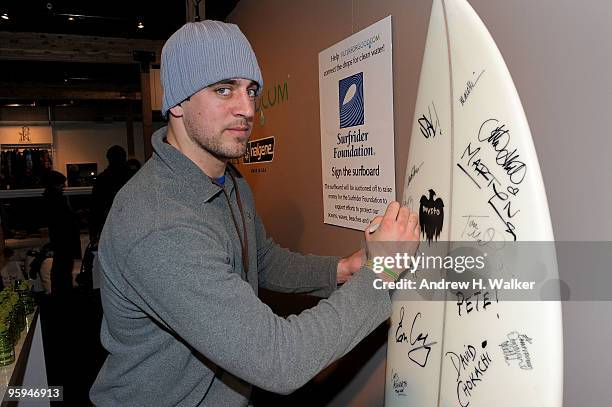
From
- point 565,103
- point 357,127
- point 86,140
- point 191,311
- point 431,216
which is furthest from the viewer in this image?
point 86,140

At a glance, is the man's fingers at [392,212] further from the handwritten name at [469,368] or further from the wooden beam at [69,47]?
the wooden beam at [69,47]

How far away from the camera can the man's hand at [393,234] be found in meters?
1.02

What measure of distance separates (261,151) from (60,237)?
2049mm

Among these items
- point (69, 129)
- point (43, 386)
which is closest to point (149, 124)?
point (43, 386)

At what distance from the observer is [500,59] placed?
1045 millimetres

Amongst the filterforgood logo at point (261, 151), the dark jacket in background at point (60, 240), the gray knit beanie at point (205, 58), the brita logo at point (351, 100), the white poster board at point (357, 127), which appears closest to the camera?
the gray knit beanie at point (205, 58)

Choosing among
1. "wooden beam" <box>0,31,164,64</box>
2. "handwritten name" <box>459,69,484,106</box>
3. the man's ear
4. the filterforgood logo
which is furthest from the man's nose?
"wooden beam" <box>0,31,164,64</box>

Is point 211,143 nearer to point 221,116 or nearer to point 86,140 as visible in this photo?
point 221,116

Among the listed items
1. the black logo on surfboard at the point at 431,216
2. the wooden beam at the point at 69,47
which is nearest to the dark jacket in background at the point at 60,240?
the wooden beam at the point at 69,47

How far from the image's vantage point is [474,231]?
3.65ft

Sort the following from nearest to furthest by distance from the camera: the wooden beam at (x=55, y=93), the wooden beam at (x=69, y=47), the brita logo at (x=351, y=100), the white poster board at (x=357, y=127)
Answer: the white poster board at (x=357, y=127) < the brita logo at (x=351, y=100) < the wooden beam at (x=69, y=47) < the wooden beam at (x=55, y=93)

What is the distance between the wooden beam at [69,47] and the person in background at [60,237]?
1.64 m

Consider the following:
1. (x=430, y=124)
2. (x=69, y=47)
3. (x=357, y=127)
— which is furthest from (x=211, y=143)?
(x=69, y=47)

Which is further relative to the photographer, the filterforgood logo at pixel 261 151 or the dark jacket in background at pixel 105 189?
the dark jacket in background at pixel 105 189
